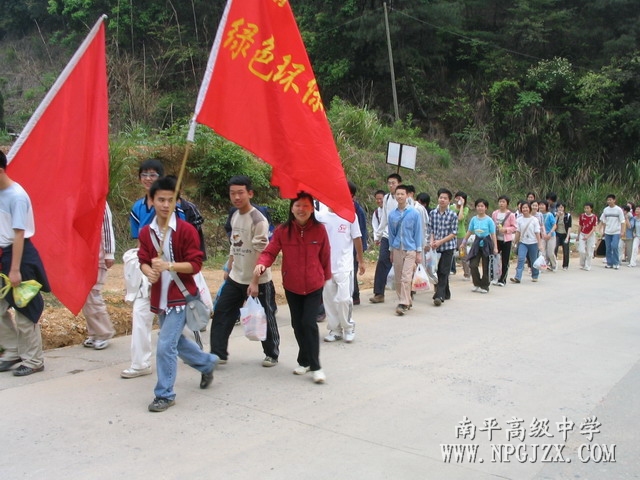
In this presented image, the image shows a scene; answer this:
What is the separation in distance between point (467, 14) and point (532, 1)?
10.4ft

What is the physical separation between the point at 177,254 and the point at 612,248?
14.5 metres

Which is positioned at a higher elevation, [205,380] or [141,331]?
[141,331]

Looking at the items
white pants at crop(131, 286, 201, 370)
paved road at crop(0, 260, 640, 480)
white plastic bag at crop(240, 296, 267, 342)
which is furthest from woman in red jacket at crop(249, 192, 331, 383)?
white pants at crop(131, 286, 201, 370)

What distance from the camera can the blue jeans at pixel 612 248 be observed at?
16484 millimetres

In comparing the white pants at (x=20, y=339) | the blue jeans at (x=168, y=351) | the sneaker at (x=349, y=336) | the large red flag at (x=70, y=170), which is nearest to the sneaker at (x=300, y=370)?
the blue jeans at (x=168, y=351)

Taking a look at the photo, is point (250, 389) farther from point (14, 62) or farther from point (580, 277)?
point (14, 62)

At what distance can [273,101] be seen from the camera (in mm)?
5117

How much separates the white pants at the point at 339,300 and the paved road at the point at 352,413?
0.35 metres

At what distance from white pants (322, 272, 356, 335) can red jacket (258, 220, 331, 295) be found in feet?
4.12

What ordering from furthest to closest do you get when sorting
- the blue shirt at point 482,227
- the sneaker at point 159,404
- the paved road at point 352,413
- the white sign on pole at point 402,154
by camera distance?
the white sign on pole at point 402,154 → the blue shirt at point 482,227 → the sneaker at point 159,404 → the paved road at point 352,413

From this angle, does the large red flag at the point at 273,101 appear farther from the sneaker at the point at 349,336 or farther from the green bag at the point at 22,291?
the sneaker at the point at 349,336

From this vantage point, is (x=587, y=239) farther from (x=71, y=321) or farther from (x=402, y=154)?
(x=71, y=321)

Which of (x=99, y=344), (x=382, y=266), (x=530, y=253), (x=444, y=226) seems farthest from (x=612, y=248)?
(x=99, y=344)

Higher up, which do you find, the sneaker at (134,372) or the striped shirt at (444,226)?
the striped shirt at (444,226)
